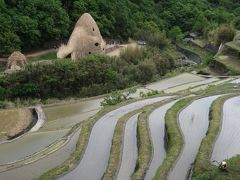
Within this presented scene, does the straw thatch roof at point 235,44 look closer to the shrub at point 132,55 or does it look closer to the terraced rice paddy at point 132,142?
the shrub at point 132,55

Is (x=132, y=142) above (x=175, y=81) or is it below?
below

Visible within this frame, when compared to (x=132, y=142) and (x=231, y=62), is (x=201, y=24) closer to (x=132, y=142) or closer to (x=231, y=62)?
(x=231, y=62)

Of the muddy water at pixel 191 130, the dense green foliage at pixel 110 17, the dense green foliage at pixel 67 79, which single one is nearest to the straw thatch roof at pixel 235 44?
the dense green foliage at pixel 110 17

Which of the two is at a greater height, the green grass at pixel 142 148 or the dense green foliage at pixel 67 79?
the dense green foliage at pixel 67 79

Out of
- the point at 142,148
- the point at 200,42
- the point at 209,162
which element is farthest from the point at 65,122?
the point at 200,42

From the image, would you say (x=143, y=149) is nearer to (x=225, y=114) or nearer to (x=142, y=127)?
(x=142, y=127)

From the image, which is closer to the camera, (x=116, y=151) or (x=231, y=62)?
(x=116, y=151)

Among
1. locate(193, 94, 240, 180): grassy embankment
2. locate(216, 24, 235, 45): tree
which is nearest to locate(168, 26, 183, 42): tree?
locate(216, 24, 235, 45): tree
